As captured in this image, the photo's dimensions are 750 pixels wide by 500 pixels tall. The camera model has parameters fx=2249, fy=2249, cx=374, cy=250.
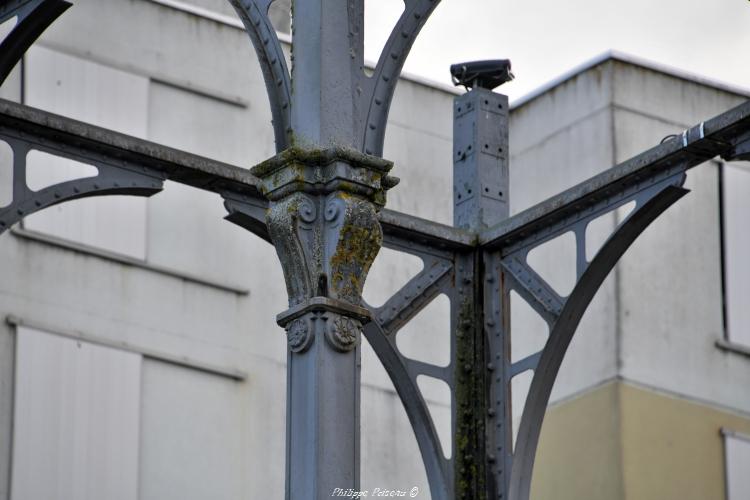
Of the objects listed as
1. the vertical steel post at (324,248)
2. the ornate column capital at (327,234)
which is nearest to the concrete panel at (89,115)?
the vertical steel post at (324,248)

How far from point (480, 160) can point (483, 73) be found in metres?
0.77

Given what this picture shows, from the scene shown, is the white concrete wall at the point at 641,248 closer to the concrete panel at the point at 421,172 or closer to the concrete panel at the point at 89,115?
the concrete panel at the point at 421,172

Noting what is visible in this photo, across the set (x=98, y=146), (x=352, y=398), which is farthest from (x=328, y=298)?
(x=98, y=146)

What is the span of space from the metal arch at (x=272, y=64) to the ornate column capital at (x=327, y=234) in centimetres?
36

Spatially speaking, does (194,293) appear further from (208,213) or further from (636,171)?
(636,171)

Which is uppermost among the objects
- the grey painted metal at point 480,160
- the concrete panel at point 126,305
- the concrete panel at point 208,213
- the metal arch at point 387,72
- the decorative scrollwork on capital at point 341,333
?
the concrete panel at point 208,213

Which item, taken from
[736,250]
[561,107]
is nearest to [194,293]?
[561,107]

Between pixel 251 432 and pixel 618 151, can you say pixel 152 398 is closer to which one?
pixel 251 432

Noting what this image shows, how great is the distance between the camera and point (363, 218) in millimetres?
12516

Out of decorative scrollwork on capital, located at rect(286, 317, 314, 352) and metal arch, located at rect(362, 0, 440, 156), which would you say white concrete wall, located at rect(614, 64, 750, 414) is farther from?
decorative scrollwork on capital, located at rect(286, 317, 314, 352)

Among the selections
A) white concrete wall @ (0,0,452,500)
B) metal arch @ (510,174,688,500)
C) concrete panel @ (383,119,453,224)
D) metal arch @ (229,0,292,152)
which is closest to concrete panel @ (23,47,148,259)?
white concrete wall @ (0,0,452,500)

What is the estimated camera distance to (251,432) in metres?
27.7

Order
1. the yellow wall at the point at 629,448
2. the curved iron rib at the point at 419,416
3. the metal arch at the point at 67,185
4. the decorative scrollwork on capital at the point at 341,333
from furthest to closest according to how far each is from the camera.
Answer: the yellow wall at the point at 629,448 < the curved iron rib at the point at 419,416 < the metal arch at the point at 67,185 < the decorative scrollwork on capital at the point at 341,333

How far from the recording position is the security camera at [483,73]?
57.8 ft
